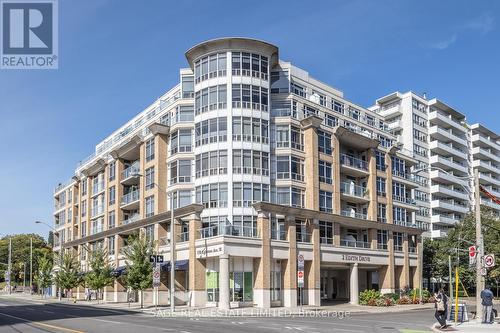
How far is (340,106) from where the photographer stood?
2517 inches

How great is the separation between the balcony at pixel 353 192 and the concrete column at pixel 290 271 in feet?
34.3

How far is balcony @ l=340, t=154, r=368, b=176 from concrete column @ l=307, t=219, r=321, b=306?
9.28m

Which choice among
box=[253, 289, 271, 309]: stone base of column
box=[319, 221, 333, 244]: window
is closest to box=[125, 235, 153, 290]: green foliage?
box=[253, 289, 271, 309]: stone base of column

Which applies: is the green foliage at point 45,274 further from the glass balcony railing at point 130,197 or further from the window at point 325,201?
the window at point 325,201

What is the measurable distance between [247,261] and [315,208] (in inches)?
344

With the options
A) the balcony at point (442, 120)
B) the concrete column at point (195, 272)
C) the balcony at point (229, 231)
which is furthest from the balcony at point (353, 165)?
the balcony at point (442, 120)

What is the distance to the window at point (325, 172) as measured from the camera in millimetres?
55406

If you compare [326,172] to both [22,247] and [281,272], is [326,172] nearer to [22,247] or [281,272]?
[281,272]

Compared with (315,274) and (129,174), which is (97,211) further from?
(315,274)

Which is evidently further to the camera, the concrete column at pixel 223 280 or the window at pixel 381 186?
the window at pixel 381 186

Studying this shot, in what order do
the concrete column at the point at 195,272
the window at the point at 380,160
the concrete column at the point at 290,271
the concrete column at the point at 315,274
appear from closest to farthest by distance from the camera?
the concrete column at the point at 195,272 → the concrete column at the point at 290,271 → the concrete column at the point at 315,274 → the window at the point at 380,160

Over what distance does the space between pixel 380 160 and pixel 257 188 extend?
21014 mm

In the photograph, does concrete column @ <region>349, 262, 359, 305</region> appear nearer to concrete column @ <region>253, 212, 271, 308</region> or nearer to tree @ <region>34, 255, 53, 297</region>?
concrete column @ <region>253, 212, 271, 308</region>

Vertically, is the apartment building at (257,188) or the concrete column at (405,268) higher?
the apartment building at (257,188)
